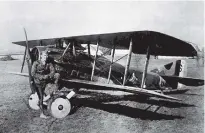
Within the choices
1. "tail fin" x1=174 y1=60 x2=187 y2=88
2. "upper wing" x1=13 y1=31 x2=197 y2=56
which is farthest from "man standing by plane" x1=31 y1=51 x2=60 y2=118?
"tail fin" x1=174 y1=60 x2=187 y2=88

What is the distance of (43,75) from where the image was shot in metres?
4.99

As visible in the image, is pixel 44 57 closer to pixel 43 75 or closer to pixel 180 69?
pixel 43 75

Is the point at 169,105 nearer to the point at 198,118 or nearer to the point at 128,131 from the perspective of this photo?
the point at 198,118

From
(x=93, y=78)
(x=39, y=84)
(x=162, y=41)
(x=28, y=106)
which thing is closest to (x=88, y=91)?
(x=93, y=78)

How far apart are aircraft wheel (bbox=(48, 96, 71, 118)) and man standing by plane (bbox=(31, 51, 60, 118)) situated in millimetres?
245

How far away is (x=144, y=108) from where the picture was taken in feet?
20.1

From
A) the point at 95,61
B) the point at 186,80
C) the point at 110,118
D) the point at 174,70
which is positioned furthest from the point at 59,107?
the point at 174,70

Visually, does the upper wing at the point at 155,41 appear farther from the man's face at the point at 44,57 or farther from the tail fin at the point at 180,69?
the tail fin at the point at 180,69

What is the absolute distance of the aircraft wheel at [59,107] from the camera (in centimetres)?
491

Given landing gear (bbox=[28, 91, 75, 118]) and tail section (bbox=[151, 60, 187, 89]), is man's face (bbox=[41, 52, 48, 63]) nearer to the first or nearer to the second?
landing gear (bbox=[28, 91, 75, 118])

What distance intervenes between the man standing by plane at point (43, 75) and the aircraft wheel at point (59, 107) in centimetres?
25

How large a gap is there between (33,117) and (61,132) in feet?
3.96

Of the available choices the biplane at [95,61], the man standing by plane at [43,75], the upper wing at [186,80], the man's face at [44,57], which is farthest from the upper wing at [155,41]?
the upper wing at [186,80]

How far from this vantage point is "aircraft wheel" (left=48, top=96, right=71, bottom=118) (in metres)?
4.91
